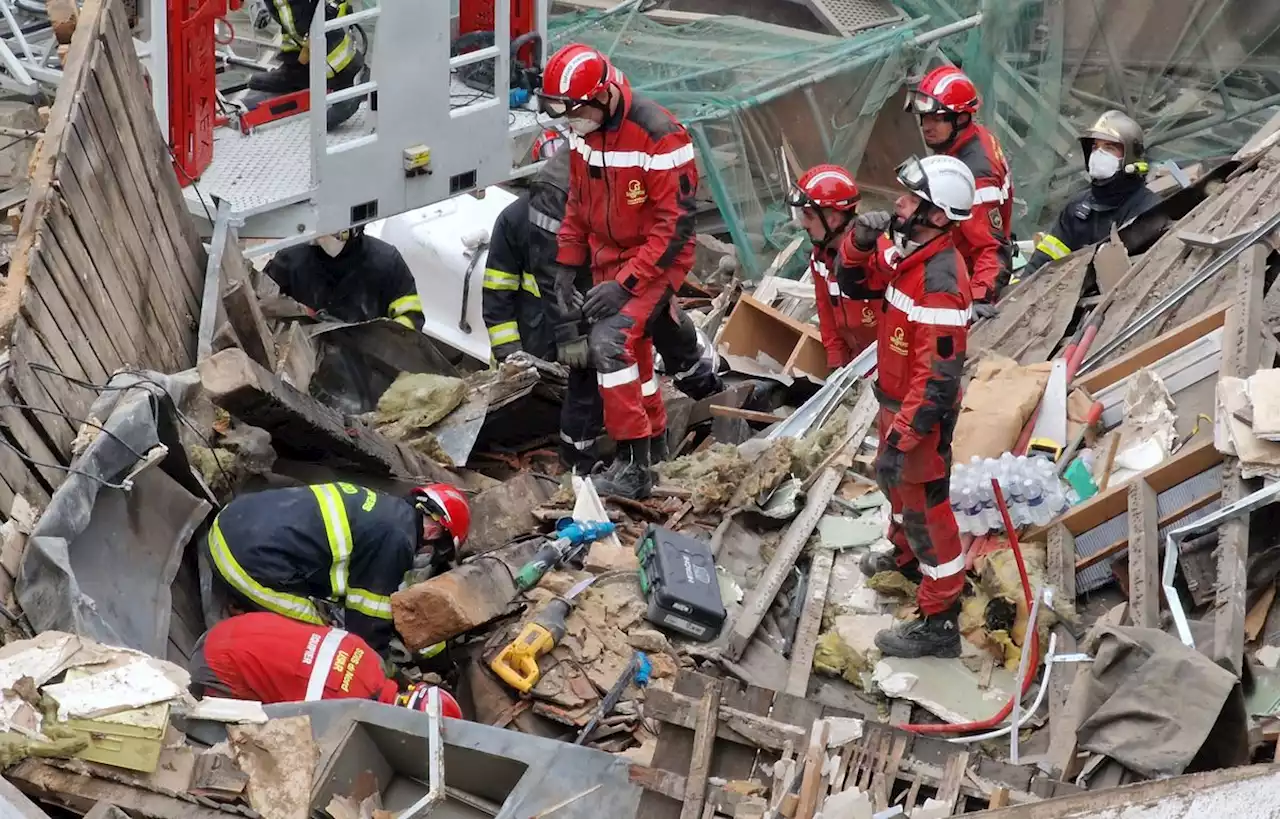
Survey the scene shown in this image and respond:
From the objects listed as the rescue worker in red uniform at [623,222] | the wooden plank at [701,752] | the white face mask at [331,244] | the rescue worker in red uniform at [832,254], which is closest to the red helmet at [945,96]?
the rescue worker in red uniform at [832,254]

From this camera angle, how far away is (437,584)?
553cm

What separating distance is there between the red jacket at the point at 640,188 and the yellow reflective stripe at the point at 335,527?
Result: 2105 millimetres

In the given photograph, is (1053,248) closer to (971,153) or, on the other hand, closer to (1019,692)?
(971,153)

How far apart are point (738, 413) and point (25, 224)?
164 inches

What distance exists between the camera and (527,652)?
18.4 ft

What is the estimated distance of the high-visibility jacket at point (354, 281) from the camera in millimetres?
8023

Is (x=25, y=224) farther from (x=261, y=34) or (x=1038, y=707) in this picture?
(x=261, y=34)

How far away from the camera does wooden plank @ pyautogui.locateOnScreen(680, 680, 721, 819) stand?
13.8 feet

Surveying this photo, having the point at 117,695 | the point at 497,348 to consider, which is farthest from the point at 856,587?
the point at 117,695

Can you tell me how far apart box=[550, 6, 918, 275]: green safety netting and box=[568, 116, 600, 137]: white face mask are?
387 centimetres

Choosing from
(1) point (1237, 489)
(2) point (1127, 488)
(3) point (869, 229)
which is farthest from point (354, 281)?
(1) point (1237, 489)

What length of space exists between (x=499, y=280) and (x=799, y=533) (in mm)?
2457

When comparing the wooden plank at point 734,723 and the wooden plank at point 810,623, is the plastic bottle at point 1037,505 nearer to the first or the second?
the wooden plank at point 810,623

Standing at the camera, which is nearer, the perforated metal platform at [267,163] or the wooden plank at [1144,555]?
the wooden plank at [1144,555]
